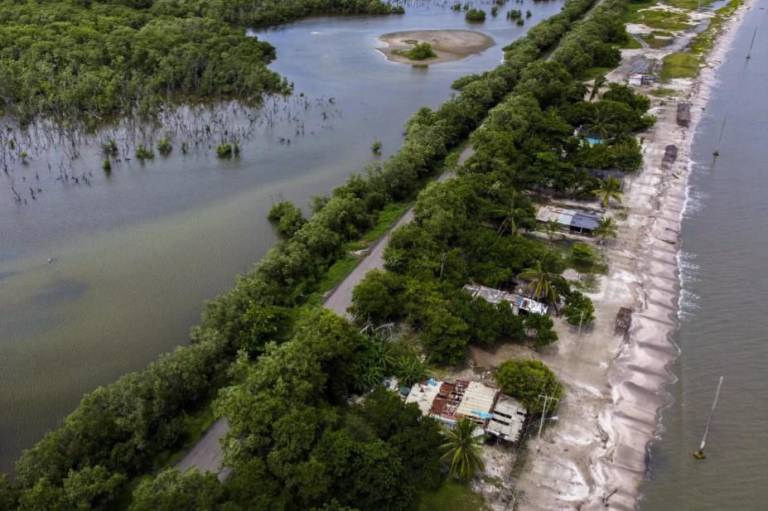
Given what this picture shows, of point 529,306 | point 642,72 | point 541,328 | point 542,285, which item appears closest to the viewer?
point 541,328

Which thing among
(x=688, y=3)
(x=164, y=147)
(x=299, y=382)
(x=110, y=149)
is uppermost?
(x=688, y=3)

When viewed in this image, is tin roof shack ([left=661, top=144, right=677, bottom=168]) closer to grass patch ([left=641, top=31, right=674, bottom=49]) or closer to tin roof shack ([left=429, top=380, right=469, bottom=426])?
tin roof shack ([left=429, top=380, right=469, bottom=426])

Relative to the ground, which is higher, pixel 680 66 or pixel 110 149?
pixel 680 66

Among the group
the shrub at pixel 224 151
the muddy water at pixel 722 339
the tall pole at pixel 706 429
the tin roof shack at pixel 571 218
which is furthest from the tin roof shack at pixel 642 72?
the tall pole at pixel 706 429

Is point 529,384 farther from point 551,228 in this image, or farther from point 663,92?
point 663,92

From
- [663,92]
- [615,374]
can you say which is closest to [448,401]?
[615,374]

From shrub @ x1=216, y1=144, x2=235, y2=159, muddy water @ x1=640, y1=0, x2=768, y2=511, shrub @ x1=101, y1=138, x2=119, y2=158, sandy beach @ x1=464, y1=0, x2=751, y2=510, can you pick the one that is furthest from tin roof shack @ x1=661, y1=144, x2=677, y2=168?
shrub @ x1=101, y1=138, x2=119, y2=158

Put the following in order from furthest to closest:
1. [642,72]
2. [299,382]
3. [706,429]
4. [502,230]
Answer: [642,72] → [502,230] → [706,429] → [299,382]

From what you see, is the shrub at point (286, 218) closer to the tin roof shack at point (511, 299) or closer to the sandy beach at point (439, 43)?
the tin roof shack at point (511, 299)

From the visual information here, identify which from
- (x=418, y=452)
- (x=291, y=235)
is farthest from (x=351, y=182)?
(x=418, y=452)
